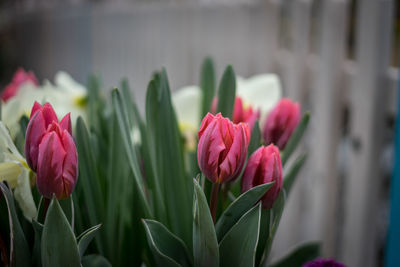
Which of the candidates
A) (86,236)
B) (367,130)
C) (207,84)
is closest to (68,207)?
(86,236)

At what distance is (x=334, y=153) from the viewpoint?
1.32 meters

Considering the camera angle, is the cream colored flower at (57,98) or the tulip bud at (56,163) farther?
the cream colored flower at (57,98)

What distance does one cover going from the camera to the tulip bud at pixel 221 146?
1.33 feet

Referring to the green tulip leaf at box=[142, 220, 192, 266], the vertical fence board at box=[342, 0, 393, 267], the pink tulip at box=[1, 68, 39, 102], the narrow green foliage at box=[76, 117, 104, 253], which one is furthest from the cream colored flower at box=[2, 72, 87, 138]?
the vertical fence board at box=[342, 0, 393, 267]

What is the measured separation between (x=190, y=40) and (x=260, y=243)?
6.82 feet

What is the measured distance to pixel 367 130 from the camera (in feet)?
3.60

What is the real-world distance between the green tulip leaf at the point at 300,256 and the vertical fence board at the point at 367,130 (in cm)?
57

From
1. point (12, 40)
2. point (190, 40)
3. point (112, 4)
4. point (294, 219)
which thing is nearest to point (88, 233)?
point (294, 219)

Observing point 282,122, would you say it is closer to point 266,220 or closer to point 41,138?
point 266,220

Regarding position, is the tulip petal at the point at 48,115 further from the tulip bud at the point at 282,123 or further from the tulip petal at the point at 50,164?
the tulip bud at the point at 282,123

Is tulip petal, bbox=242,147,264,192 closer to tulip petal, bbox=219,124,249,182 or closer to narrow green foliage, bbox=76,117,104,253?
tulip petal, bbox=219,124,249,182

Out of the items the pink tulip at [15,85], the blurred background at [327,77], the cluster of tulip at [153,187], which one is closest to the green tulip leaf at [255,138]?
the cluster of tulip at [153,187]

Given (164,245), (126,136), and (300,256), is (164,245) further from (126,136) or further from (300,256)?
(300,256)

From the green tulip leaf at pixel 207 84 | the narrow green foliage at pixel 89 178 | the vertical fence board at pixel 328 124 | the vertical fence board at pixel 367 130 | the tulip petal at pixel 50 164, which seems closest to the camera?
the tulip petal at pixel 50 164
